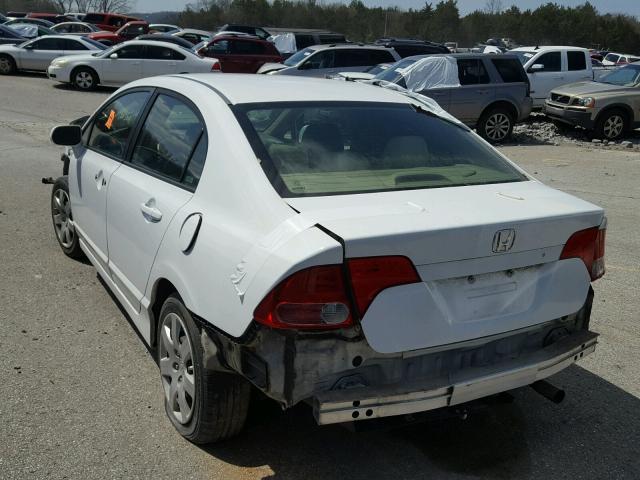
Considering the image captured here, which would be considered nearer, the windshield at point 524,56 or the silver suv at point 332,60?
the silver suv at point 332,60

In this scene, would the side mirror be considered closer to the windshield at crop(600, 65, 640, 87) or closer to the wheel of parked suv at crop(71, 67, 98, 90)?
the windshield at crop(600, 65, 640, 87)

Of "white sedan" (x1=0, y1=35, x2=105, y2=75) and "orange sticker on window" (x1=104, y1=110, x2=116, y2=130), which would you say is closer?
"orange sticker on window" (x1=104, y1=110, x2=116, y2=130)

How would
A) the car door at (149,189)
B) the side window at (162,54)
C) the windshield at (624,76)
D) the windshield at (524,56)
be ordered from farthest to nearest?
the side window at (162,54) < the windshield at (524,56) < the windshield at (624,76) < the car door at (149,189)

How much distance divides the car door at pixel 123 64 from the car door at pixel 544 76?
11.5 metres

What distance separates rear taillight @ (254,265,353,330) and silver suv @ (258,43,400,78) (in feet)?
52.5

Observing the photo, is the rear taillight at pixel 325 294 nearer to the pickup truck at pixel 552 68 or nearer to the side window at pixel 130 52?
the pickup truck at pixel 552 68

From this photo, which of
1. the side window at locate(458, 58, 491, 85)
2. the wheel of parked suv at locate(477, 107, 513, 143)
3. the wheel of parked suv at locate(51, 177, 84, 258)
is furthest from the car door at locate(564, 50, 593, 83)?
the wheel of parked suv at locate(51, 177, 84, 258)

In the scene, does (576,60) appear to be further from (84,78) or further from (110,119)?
(110,119)

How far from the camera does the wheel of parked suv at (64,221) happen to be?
5516 mm

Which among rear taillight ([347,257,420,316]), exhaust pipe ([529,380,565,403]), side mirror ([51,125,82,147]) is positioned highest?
side mirror ([51,125,82,147])

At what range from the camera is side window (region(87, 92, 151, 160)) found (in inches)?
165

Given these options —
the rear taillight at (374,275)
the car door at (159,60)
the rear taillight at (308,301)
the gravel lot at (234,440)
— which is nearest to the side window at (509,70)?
the car door at (159,60)

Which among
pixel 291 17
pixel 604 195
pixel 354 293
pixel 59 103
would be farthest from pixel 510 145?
pixel 291 17

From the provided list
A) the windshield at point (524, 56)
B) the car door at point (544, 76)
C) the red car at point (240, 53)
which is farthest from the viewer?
the red car at point (240, 53)
